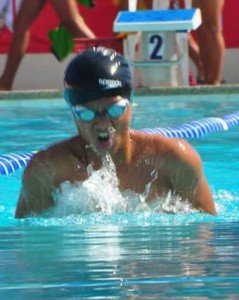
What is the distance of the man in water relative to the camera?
14.1ft

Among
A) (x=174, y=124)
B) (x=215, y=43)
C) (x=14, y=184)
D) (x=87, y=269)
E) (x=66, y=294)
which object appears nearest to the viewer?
(x=66, y=294)

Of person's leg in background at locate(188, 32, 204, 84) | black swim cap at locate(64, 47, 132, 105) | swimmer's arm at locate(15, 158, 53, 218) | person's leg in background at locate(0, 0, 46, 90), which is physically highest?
black swim cap at locate(64, 47, 132, 105)

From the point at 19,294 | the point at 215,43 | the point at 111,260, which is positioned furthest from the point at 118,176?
the point at 215,43

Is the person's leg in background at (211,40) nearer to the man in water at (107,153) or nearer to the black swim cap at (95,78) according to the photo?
the man in water at (107,153)

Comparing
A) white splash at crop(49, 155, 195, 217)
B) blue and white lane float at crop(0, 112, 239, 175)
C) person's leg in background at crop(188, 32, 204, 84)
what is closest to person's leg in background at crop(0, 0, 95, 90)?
person's leg in background at crop(188, 32, 204, 84)

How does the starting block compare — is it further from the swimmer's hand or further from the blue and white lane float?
the blue and white lane float

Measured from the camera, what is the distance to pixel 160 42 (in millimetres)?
11133

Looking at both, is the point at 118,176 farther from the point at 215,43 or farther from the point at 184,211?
the point at 215,43

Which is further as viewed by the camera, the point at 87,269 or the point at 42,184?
the point at 42,184

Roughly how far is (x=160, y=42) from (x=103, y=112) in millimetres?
6915

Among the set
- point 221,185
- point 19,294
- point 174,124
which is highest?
point 19,294

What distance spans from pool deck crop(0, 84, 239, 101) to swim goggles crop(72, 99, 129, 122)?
6.28 metres

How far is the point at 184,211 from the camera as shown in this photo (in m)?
4.41

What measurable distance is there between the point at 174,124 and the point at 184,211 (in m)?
4.38
